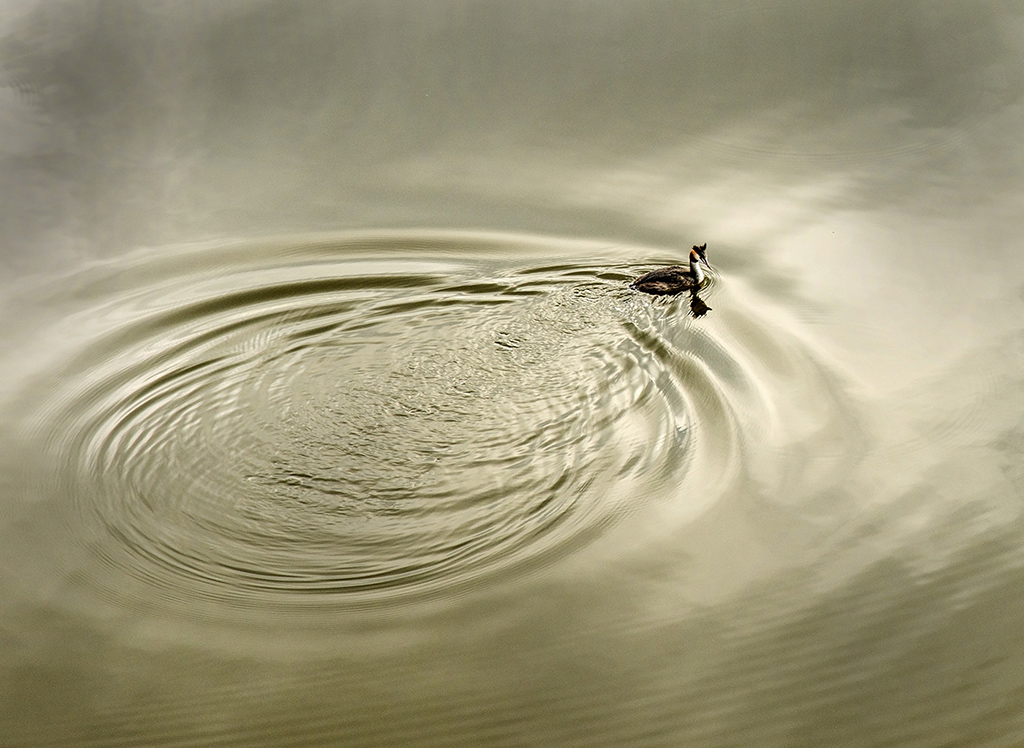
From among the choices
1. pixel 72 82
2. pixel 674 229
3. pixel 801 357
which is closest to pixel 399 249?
pixel 674 229

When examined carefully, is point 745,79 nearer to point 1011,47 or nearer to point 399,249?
point 1011,47

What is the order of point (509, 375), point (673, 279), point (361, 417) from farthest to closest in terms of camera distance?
point (673, 279), point (509, 375), point (361, 417)

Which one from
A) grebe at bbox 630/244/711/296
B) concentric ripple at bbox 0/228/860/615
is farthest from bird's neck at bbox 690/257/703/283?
concentric ripple at bbox 0/228/860/615

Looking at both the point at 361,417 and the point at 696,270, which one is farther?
the point at 696,270

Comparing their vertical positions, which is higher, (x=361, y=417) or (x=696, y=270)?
(x=696, y=270)

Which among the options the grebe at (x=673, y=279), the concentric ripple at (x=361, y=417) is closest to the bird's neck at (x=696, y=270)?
the grebe at (x=673, y=279)

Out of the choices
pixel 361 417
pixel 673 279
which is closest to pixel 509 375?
pixel 361 417

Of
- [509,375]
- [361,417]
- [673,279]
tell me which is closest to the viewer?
[361,417]

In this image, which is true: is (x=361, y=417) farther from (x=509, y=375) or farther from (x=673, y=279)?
(x=673, y=279)
